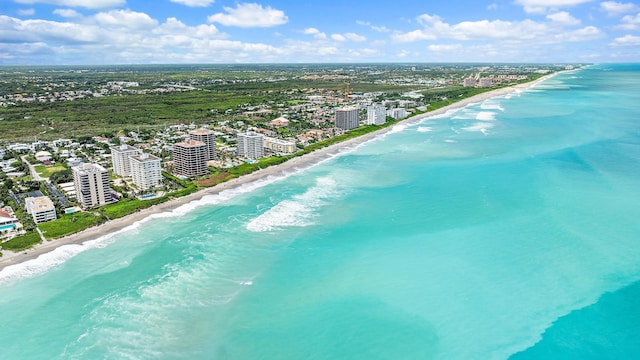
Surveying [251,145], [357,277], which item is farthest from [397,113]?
[357,277]

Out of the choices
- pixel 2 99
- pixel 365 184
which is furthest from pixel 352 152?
pixel 2 99

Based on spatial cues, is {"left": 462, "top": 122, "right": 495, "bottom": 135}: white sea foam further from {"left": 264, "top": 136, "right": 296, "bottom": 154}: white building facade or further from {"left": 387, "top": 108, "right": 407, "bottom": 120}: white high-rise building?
{"left": 264, "top": 136, "right": 296, "bottom": 154}: white building facade

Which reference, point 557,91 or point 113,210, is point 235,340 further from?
point 557,91

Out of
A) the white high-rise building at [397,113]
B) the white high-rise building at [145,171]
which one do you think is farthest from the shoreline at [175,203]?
the white high-rise building at [397,113]

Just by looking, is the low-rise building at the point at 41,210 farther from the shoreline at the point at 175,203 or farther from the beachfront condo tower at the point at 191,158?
the beachfront condo tower at the point at 191,158

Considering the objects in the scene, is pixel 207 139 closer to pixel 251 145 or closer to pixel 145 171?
pixel 251 145

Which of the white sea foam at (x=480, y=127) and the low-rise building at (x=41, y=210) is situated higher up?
the white sea foam at (x=480, y=127)
